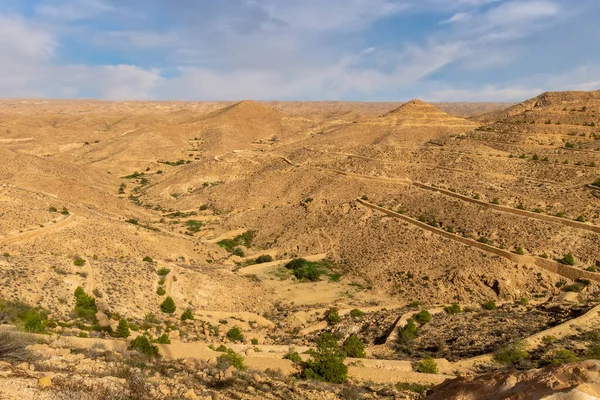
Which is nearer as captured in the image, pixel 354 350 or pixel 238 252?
pixel 354 350

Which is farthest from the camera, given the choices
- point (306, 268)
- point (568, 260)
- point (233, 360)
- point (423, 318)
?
point (306, 268)

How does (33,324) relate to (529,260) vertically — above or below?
above

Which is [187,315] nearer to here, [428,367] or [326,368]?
[326,368]

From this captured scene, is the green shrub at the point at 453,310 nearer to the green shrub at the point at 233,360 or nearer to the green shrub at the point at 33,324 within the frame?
the green shrub at the point at 233,360

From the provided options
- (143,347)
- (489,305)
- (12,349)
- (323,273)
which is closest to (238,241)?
(323,273)

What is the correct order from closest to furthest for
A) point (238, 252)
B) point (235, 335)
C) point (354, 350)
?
1. point (354, 350)
2. point (235, 335)
3. point (238, 252)

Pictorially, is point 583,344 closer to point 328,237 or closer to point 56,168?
point 328,237
